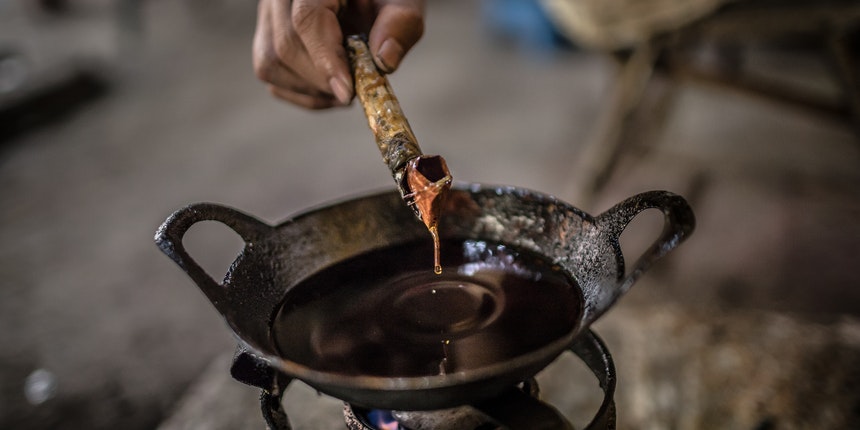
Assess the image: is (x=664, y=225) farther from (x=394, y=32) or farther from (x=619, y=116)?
(x=619, y=116)

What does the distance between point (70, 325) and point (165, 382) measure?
0.69 metres

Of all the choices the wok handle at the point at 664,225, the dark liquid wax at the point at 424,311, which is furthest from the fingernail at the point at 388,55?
the wok handle at the point at 664,225

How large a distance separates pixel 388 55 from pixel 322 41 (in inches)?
5.4

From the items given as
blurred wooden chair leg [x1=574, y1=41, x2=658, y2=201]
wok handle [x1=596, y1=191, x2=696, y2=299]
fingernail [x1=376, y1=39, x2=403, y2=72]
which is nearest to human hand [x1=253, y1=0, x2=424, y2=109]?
fingernail [x1=376, y1=39, x2=403, y2=72]

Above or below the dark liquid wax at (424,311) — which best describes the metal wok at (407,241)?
above

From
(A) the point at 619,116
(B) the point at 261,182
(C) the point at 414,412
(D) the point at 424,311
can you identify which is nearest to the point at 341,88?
(D) the point at 424,311

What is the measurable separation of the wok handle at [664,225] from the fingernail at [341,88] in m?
0.59

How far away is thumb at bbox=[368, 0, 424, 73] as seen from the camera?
146cm

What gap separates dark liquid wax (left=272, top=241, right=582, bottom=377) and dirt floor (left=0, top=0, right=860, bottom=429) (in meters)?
1.06

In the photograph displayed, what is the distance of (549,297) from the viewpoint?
135cm

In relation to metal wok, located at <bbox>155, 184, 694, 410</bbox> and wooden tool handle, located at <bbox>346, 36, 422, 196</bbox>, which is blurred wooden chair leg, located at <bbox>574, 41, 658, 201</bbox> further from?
wooden tool handle, located at <bbox>346, 36, 422, 196</bbox>

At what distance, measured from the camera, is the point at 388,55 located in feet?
4.77

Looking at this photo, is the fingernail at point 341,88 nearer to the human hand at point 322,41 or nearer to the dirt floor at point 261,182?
the human hand at point 322,41

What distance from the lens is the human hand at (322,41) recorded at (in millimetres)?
1457
